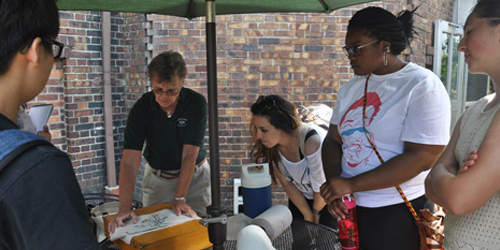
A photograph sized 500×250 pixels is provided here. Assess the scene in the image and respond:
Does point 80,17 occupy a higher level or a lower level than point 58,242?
higher

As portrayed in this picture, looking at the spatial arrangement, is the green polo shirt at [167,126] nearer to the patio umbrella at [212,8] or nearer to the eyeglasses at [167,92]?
the eyeglasses at [167,92]

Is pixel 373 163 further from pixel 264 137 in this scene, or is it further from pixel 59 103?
pixel 59 103

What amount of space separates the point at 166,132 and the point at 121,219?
36.8 inches

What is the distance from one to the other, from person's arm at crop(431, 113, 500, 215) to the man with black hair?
1.05 metres

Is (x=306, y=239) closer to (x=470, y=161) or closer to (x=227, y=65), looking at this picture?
(x=470, y=161)

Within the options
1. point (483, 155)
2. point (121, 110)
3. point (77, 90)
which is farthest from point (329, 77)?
point (483, 155)

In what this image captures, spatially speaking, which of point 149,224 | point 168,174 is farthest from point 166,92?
point 149,224

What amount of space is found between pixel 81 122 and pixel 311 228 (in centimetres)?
362

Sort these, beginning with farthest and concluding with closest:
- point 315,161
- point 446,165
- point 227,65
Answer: point 227,65
point 315,161
point 446,165

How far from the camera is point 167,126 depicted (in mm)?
2758

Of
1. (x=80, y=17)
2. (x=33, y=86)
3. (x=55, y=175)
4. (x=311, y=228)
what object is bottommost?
(x=311, y=228)

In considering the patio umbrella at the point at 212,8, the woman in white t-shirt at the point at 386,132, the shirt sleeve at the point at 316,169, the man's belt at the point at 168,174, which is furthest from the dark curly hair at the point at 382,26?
the man's belt at the point at 168,174

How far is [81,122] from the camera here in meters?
4.86

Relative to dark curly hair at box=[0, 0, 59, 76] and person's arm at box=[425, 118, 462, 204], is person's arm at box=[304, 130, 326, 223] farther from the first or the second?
dark curly hair at box=[0, 0, 59, 76]
